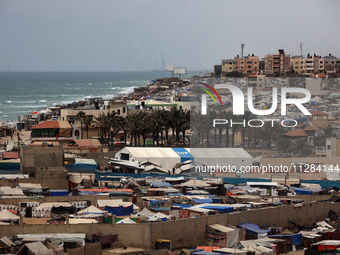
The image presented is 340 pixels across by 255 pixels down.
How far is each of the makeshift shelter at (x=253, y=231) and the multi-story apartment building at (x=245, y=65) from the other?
107 m

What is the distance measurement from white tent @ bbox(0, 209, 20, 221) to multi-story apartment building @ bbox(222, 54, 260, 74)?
360ft

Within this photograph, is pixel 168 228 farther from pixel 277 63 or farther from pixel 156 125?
pixel 277 63

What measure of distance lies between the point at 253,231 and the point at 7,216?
725cm

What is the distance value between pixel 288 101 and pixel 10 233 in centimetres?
3462

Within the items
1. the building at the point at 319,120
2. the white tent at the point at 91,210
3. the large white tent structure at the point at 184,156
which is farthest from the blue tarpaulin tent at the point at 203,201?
the building at the point at 319,120

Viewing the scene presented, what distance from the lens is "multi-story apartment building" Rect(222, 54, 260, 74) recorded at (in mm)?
130000

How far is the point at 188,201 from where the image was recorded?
25953mm

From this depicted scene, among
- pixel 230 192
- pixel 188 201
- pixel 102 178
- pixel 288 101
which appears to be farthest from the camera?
pixel 288 101

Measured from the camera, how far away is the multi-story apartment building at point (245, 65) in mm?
130000

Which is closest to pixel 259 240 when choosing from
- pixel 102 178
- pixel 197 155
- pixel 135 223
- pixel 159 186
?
pixel 135 223

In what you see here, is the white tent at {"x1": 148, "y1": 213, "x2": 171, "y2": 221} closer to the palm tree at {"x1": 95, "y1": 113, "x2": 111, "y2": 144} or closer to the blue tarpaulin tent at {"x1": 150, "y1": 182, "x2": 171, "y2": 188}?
the blue tarpaulin tent at {"x1": 150, "y1": 182, "x2": 171, "y2": 188}

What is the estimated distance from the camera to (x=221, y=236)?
21.5 metres

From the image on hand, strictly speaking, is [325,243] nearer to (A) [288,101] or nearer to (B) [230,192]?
(B) [230,192]

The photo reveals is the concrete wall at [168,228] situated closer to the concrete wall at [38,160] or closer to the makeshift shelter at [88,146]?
the concrete wall at [38,160]
